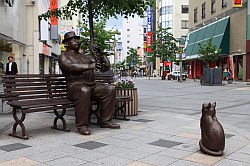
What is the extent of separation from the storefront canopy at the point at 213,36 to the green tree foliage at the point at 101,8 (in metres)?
31.2

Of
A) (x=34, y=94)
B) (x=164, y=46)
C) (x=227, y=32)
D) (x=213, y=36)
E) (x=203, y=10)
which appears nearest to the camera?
(x=34, y=94)

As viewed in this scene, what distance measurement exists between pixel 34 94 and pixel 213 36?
38.6 metres

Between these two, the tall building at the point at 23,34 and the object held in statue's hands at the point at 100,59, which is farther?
the tall building at the point at 23,34

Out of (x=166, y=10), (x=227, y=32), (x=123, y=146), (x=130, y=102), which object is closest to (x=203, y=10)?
(x=227, y=32)

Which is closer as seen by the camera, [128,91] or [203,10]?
[128,91]

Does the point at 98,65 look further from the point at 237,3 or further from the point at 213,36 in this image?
the point at 213,36

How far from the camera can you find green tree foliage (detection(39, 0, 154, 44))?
31.8 ft

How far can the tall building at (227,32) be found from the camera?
120 ft

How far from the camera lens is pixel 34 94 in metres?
6.88

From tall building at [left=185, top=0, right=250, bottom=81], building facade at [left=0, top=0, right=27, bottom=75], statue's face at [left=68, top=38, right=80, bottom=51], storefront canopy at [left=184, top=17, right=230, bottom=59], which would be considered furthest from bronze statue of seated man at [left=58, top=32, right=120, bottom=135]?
A: storefront canopy at [left=184, top=17, right=230, bottom=59]

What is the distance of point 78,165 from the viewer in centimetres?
464

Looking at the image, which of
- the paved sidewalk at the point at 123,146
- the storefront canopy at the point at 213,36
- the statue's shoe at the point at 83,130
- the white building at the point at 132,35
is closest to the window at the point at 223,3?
the storefront canopy at the point at 213,36

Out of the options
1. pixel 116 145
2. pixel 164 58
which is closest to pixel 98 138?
pixel 116 145

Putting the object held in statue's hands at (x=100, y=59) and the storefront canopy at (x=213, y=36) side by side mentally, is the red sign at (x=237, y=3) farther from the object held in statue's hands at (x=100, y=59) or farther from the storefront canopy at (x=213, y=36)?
the object held in statue's hands at (x=100, y=59)
